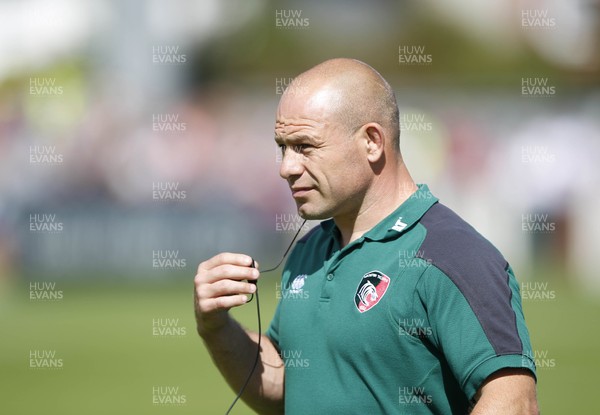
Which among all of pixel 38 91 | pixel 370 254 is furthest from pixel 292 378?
pixel 38 91

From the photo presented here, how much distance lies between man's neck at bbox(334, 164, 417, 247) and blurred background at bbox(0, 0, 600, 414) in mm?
6154

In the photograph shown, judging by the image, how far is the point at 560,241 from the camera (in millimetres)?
24234

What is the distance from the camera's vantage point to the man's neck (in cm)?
381

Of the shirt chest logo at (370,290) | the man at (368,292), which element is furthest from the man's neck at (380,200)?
the shirt chest logo at (370,290)

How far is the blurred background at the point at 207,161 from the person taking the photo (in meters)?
13.4

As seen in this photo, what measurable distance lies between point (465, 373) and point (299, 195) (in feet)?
3.03

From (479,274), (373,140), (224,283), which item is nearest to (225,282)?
(224,283)

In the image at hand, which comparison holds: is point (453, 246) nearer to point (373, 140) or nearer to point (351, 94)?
point (373, 140)

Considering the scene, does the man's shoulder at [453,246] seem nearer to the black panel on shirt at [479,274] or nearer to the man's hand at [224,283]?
the black panel on shirt at [479,274]

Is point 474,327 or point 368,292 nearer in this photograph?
point 474,327

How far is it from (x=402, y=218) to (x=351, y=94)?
49 cm

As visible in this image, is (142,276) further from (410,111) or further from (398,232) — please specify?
(398,232)

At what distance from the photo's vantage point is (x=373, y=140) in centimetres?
378

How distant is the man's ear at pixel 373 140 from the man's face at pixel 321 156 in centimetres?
3
